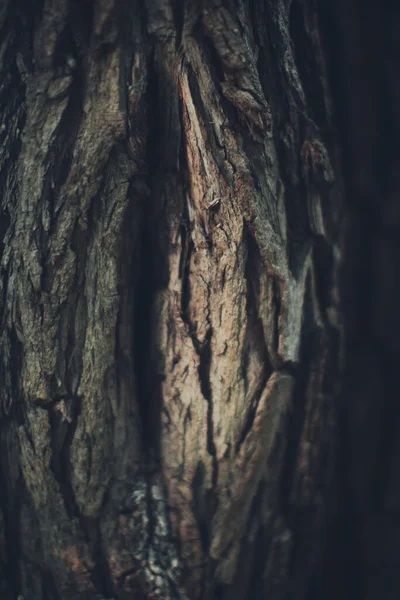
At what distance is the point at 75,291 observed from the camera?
1042mm

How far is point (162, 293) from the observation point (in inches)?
44.1

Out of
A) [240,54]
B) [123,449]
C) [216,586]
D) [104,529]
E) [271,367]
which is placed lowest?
[216,586]

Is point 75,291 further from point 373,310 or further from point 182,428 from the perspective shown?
point 373,310

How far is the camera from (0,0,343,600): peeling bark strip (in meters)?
1.00

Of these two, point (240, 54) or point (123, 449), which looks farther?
point (123, 449)

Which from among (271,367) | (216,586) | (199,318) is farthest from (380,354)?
(216,586)

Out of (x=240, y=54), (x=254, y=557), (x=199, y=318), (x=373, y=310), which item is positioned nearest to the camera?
(x=240, y=54)

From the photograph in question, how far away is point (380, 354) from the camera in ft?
4.37

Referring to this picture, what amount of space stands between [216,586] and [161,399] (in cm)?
41

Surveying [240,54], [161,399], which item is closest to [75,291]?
[161,399]

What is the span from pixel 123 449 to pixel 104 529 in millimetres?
163

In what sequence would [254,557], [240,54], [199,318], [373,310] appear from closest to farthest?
1. [240,54]
2. [199,318]
3. [254,557]
4. [373,310]

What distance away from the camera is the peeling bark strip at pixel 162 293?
1.00m

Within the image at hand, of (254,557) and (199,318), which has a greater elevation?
(199,318)
